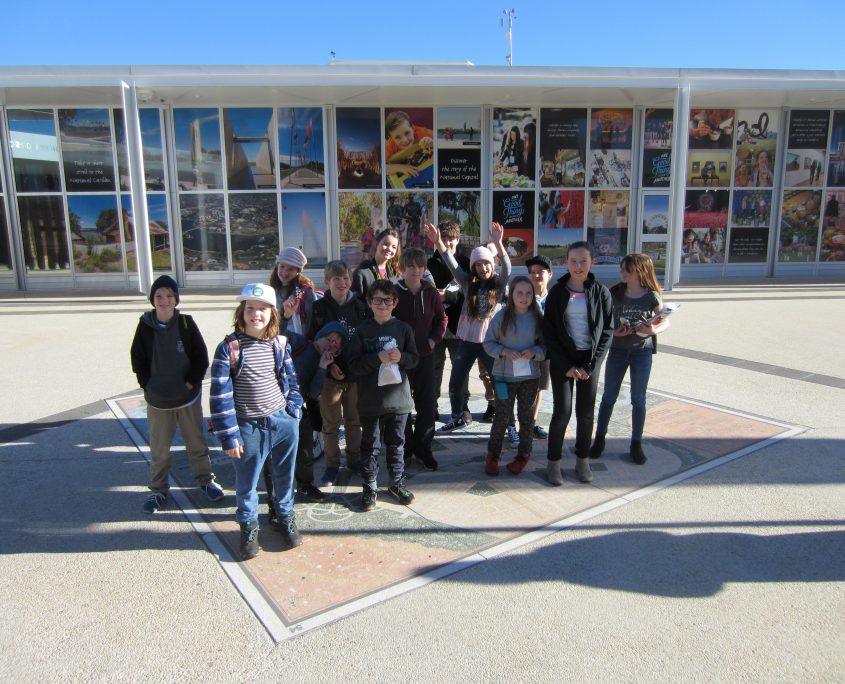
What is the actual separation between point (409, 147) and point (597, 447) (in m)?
13.0

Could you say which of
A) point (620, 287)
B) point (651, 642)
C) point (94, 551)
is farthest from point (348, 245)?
point (651, 642)

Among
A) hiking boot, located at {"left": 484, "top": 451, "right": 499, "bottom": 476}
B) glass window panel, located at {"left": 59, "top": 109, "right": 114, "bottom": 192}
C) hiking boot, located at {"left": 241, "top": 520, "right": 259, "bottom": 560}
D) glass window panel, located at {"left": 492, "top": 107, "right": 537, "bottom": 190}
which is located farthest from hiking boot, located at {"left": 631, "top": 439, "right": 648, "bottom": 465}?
glass window panel, located at {"left": 59, "top": 109, "right": 114, "bottom": 192}

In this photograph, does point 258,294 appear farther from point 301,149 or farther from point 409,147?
point 409,147

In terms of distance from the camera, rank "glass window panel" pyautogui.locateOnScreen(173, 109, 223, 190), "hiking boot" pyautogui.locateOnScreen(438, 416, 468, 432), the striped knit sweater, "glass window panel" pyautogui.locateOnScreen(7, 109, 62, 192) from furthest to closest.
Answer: "glass window panel" pyautogui.locateOnScreen(173, 109, 223, 190) < "glass window panel" pyautogui.locateOnScreen(7, 109, 62, 192) < "hiking boot" pyautogui.locateOnScreen(438, 416, 468, 432) < the striped knit sweater

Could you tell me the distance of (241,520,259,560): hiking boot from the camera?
3.57 metres

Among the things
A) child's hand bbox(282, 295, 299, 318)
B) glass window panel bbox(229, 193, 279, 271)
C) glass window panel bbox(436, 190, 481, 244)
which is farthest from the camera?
glass window panel bbox(436, 190, 481, 244)

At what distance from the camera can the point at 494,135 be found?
16.5 m

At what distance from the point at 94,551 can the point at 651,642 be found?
310cm

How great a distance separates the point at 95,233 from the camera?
639 inches

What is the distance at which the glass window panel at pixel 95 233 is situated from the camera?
633 inches

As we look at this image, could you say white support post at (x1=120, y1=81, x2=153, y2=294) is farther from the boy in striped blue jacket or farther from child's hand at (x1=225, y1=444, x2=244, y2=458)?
child's hand at (x1=225, y1=444, x2=244, y2=458)

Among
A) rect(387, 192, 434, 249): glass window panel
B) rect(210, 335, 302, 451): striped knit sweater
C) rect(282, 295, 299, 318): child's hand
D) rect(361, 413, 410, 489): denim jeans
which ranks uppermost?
rect(387, 192, 434, 249): glass window panel

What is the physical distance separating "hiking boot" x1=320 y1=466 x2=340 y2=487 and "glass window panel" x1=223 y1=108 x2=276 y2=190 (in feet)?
42.6

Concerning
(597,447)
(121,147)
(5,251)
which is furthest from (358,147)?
(597,447)
